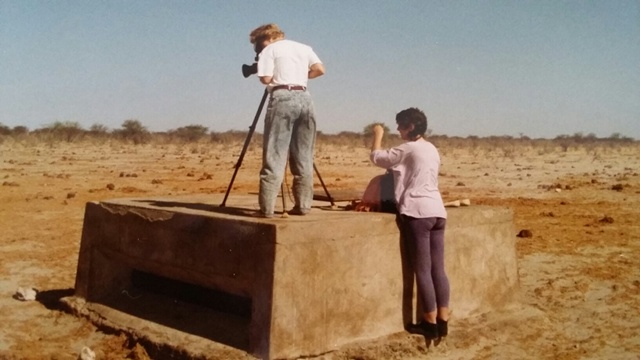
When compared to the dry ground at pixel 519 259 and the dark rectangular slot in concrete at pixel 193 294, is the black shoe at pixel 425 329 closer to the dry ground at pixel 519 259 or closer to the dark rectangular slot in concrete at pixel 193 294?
the dry ground at pixel 519 259

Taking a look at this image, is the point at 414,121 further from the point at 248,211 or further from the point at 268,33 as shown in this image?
the point at 248,211

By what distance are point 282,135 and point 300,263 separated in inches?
36.6

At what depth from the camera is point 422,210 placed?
4.50m

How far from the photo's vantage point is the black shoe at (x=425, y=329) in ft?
15.2

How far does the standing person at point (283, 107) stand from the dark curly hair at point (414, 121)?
0.68 m

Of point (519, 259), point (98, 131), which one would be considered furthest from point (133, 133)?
point (519, 259)

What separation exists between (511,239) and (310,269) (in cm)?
245

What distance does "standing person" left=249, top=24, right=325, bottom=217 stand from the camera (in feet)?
14.3

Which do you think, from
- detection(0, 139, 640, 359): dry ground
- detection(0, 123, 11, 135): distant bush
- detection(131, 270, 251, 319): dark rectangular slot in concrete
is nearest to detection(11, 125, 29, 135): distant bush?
detection(0, 123, 11, 135): distant bush

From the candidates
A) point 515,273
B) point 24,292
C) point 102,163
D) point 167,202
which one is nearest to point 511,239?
point 515,273

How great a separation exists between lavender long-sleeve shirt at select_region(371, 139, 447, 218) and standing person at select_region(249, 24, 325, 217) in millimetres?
621

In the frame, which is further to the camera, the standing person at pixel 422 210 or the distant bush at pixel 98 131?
the distant bush at pixel 98 131

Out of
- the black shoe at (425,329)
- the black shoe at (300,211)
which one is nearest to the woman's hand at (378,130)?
the black shoe at (300,211)

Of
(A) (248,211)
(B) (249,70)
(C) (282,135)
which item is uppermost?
(B) (249,70)
